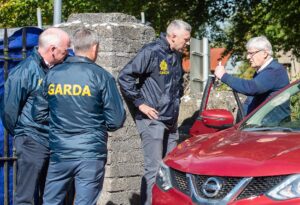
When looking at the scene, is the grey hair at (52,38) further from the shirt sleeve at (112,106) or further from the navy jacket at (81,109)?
the shirt sleeve at (112,106)

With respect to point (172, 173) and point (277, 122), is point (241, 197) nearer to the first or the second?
point (172, 173)

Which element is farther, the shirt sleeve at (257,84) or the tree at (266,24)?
the tree at (266,24)

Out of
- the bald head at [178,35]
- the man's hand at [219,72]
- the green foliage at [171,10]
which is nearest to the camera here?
the man's hand at [219,72]

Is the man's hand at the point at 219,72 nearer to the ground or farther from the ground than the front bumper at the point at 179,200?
farther from the ground

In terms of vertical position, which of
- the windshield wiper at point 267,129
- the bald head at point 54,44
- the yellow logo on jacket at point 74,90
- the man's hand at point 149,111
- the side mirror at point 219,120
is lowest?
the man's hand at point 149,111

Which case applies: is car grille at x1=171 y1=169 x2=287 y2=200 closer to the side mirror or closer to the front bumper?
the front bumper

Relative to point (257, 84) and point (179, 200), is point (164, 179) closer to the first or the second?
point (179, 200)

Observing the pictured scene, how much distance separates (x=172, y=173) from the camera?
5262 mm

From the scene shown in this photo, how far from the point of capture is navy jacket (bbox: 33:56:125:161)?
5.33m

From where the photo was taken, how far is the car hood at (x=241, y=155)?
452 cm

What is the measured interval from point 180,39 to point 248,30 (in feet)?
42.5

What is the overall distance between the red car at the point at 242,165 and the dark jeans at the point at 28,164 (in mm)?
1026

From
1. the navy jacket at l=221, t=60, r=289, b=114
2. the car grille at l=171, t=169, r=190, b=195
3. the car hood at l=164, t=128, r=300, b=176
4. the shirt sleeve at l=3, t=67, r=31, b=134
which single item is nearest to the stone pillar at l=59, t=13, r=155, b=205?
the navy jacket at l=221, t=60, r=289, b=114

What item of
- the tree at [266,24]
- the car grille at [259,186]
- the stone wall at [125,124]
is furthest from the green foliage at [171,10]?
the car grille at [259,186]
